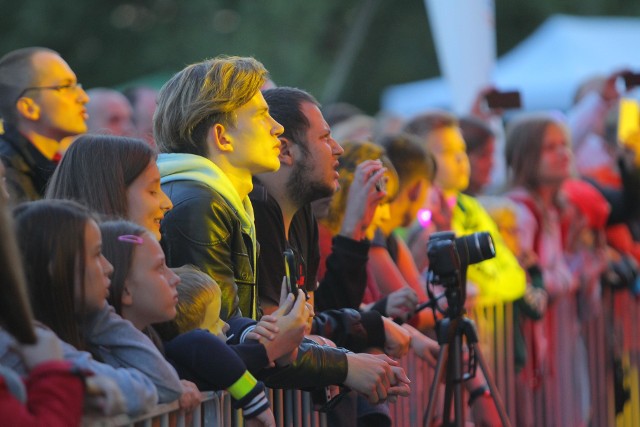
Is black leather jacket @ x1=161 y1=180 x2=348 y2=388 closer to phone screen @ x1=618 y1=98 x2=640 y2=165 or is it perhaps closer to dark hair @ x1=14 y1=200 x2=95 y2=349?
dark hair @ x1=14 y1=200 x2=95 y2=349

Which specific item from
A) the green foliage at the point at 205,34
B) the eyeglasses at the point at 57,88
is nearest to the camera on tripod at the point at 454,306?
the eyeglasses at the point at 57,88

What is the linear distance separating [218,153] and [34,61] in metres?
1.41

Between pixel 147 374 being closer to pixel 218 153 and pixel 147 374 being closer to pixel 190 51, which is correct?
pixel 218 153

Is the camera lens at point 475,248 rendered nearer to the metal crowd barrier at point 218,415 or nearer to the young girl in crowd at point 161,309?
the metal crowd barrier at point 218,415

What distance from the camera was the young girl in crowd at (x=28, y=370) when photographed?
2.65 metres

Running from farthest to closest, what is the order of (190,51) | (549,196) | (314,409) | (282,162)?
1. (190,51)
2. (549,196)
3. (282,162)
4. (314,409)

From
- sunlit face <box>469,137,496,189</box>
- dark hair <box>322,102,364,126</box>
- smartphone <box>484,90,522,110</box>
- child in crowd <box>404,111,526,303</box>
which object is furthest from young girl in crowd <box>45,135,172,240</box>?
smartphone <box>484,90,522,110</box>

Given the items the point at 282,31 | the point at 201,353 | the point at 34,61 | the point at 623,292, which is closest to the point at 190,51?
the point at 282,31

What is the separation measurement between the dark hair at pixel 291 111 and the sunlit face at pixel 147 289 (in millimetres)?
1227

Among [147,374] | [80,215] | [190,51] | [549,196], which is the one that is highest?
[80,215]

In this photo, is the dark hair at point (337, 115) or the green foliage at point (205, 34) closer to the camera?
the dark hair at point (337, 115)

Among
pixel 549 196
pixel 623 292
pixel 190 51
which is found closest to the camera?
pixel 549 196

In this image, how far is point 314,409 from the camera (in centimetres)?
428

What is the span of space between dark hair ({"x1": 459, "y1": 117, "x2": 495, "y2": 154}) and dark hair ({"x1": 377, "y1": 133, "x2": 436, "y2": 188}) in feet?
4.44
